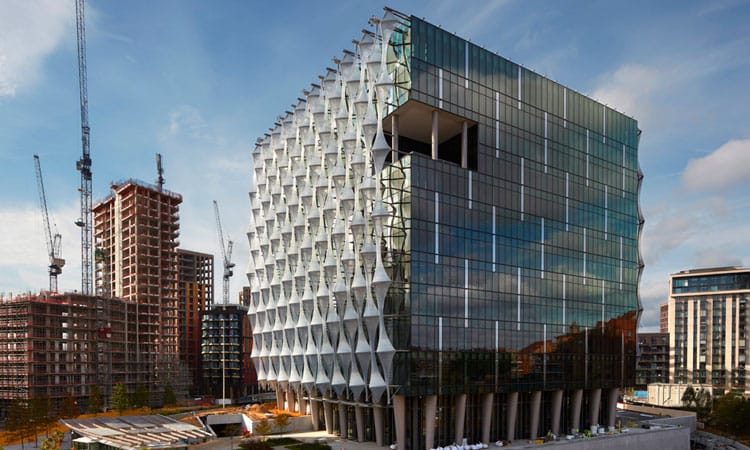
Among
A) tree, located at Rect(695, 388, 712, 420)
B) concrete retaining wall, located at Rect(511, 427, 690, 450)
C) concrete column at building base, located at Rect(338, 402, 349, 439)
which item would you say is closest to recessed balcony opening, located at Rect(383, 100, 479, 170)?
concrete column at building base, located at Rect(338, 402, 349, 439)

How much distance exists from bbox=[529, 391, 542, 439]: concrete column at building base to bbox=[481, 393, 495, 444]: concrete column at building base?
30.9ft

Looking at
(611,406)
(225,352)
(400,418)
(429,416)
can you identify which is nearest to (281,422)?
(400,418)

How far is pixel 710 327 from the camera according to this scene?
590 ft

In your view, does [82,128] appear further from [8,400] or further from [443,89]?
[443,89]

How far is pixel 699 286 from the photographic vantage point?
7269 inches

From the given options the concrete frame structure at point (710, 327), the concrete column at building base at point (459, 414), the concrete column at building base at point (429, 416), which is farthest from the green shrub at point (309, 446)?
the concrete frame structure at point (710, 327)

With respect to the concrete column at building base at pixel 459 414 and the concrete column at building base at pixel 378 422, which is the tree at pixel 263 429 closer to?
the concrete column at building base at pixel 378 422

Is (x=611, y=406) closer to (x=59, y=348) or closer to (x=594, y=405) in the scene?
(x=594, y=405)

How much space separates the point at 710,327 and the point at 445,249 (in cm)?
14460

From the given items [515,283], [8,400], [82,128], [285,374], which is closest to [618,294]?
[515,283]

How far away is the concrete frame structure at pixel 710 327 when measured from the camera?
174000 mm

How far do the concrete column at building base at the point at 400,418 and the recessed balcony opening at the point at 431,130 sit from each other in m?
29.8

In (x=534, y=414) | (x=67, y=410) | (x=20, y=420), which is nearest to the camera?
(x=20, y=420)

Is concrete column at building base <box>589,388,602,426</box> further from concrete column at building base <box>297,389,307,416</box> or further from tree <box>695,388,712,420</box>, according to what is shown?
tree <box>695,388,712,420</box>
